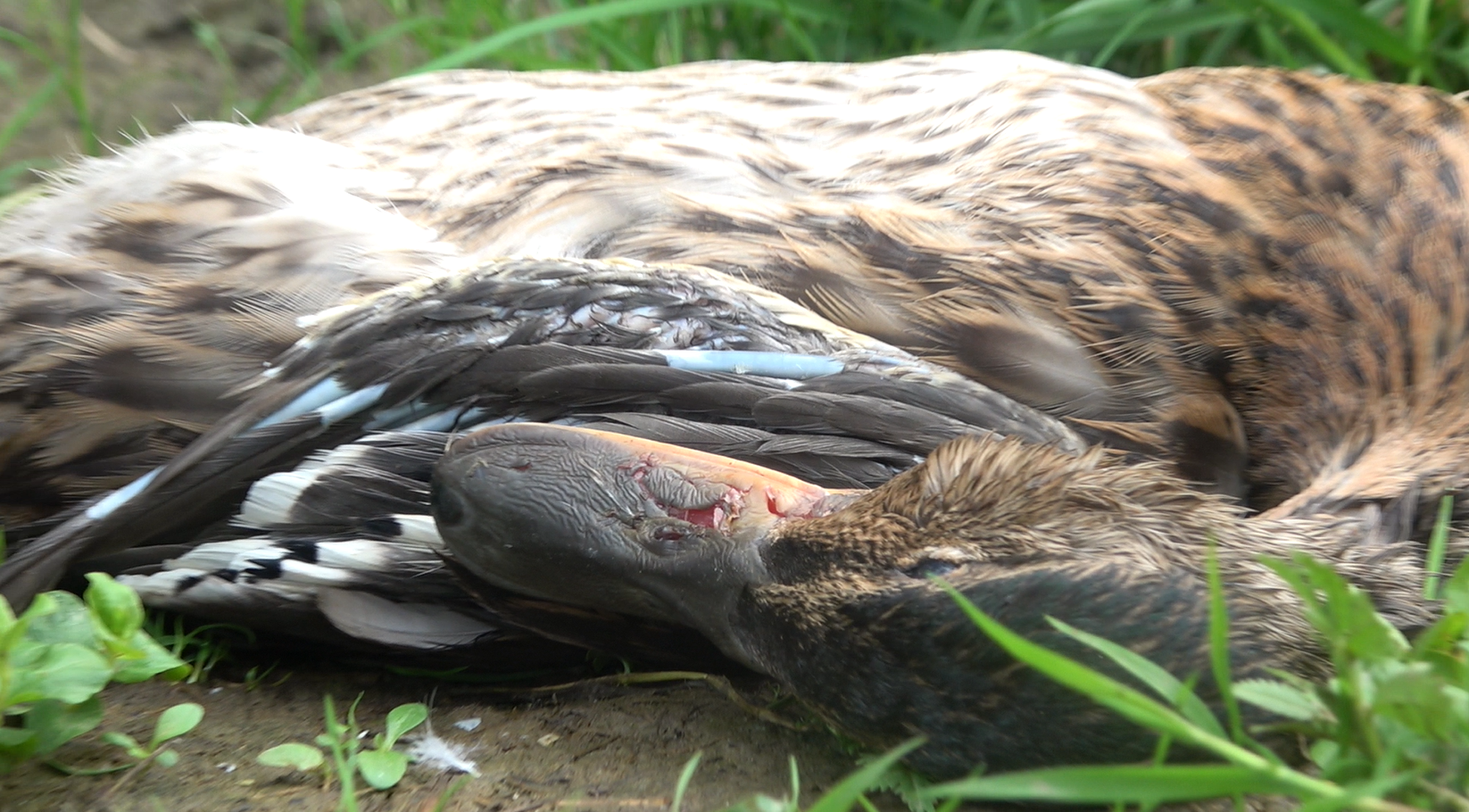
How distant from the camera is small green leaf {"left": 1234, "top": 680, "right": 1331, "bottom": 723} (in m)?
1.33

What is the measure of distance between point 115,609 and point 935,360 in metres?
1.15

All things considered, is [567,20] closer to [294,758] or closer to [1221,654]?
[294,758]

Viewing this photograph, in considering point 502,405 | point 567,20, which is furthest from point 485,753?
point 567,20

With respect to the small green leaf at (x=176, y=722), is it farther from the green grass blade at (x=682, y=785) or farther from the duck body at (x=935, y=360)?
the green grass blade at (x=682, y=785)

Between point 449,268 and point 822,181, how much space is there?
64 centimetres

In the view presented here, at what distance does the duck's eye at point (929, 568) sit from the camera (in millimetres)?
A: 1486

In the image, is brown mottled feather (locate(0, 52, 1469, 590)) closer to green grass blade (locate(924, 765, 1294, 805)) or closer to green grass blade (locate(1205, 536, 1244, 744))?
green grass blade (locate(1205, 536, 1244, 744))

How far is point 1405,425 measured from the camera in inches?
78.5

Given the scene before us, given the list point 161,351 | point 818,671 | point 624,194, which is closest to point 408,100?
point 624,194

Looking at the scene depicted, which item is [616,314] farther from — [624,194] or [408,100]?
[408,100]

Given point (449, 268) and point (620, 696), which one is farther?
point (449, 268)

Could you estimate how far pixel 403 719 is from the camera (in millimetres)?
1721

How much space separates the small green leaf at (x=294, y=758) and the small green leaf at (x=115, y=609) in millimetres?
221

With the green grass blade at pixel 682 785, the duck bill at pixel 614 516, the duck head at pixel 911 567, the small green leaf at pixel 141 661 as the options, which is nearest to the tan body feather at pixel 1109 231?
the duck head at pixel 911 567
